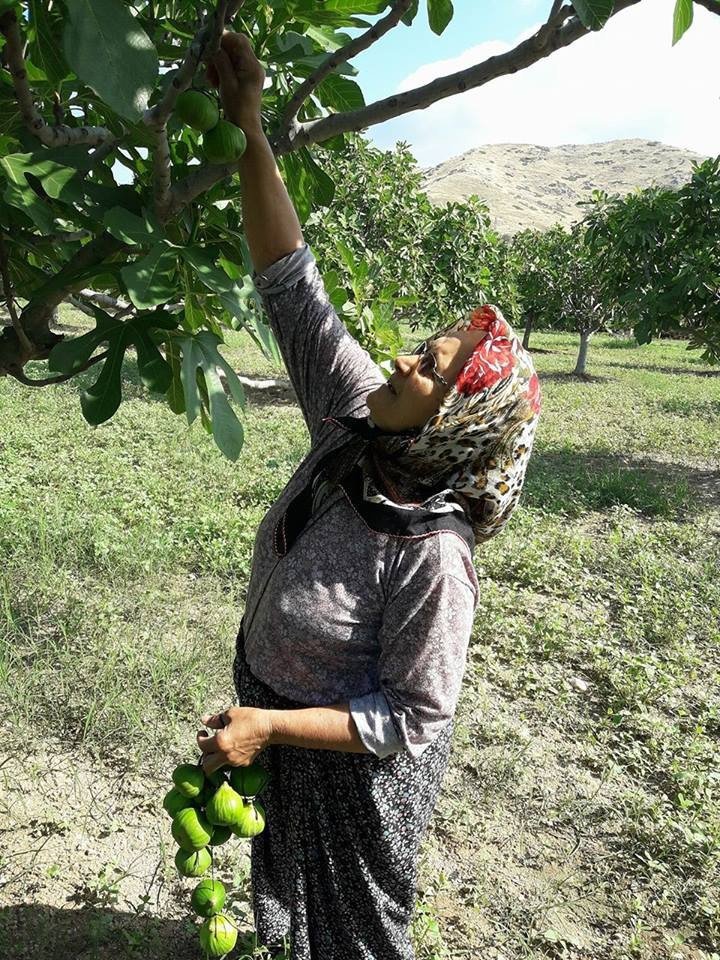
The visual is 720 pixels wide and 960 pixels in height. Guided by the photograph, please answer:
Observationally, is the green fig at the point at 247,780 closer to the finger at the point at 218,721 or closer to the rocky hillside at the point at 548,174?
the finger at the point at 218,721

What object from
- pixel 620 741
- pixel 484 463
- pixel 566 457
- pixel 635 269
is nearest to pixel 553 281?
pixel 635 269

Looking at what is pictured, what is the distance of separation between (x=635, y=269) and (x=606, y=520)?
4349 millimetres

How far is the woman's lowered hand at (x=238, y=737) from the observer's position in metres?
1.46

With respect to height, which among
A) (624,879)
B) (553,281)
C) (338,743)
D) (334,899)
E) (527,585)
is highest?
(338,743)

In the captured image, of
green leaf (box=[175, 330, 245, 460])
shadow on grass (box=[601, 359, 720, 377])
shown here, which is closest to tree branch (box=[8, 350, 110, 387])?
green leaf (box=[175, 330, 245, 460])

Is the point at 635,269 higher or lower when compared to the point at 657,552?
higher

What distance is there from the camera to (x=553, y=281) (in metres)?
20.9

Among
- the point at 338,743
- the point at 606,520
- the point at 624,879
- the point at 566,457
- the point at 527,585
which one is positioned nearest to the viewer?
the point at 338,743

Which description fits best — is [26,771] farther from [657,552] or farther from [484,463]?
[657,552]

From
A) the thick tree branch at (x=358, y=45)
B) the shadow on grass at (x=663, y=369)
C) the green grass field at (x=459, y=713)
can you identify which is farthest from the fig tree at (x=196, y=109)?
the shadow on grass at (x=663, y=369)

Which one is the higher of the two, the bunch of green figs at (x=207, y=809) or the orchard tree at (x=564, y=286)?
the bunch of green figs at (x=207, y=809)

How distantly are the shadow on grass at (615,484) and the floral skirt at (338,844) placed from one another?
16.9 feet

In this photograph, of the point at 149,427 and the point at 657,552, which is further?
the point at 149,427

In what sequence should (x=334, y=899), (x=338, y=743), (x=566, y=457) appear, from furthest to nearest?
(x=566, y=457) → (x=334, y=899) → (x=338, y=743)
